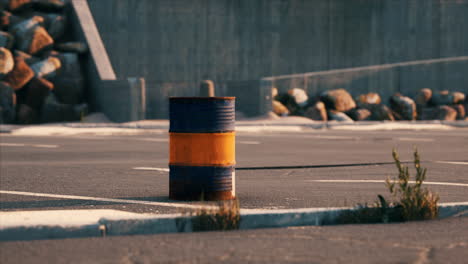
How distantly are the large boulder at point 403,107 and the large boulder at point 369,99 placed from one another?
64 cm

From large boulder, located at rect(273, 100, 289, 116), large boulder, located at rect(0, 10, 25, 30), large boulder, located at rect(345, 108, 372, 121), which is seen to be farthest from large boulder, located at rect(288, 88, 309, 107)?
large boulder, located at rect(0, 10, 25, 30)

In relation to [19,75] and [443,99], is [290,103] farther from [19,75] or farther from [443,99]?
[19,75]

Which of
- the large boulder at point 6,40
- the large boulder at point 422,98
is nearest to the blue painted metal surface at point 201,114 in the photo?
the large boulder at point 6,40

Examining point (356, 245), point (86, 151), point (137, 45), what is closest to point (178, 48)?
point (137, 45)

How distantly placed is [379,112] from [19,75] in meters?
13.2

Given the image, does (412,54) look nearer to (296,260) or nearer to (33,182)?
(33,182)

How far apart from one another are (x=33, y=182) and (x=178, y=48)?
76.7ft

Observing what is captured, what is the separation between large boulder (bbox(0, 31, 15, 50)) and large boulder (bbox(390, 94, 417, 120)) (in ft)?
48.6

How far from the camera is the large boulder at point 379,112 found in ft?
110

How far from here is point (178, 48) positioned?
35188 millimetres

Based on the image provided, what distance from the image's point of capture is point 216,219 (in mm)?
7969

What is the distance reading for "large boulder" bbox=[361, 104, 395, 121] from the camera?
110 ft

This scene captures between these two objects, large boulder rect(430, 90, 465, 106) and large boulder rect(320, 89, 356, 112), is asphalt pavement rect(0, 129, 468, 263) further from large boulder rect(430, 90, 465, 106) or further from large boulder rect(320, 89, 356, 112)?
large boulder rect(430, 90, 465, 106)

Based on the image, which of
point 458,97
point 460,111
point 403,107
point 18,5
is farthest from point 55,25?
point 458,97
